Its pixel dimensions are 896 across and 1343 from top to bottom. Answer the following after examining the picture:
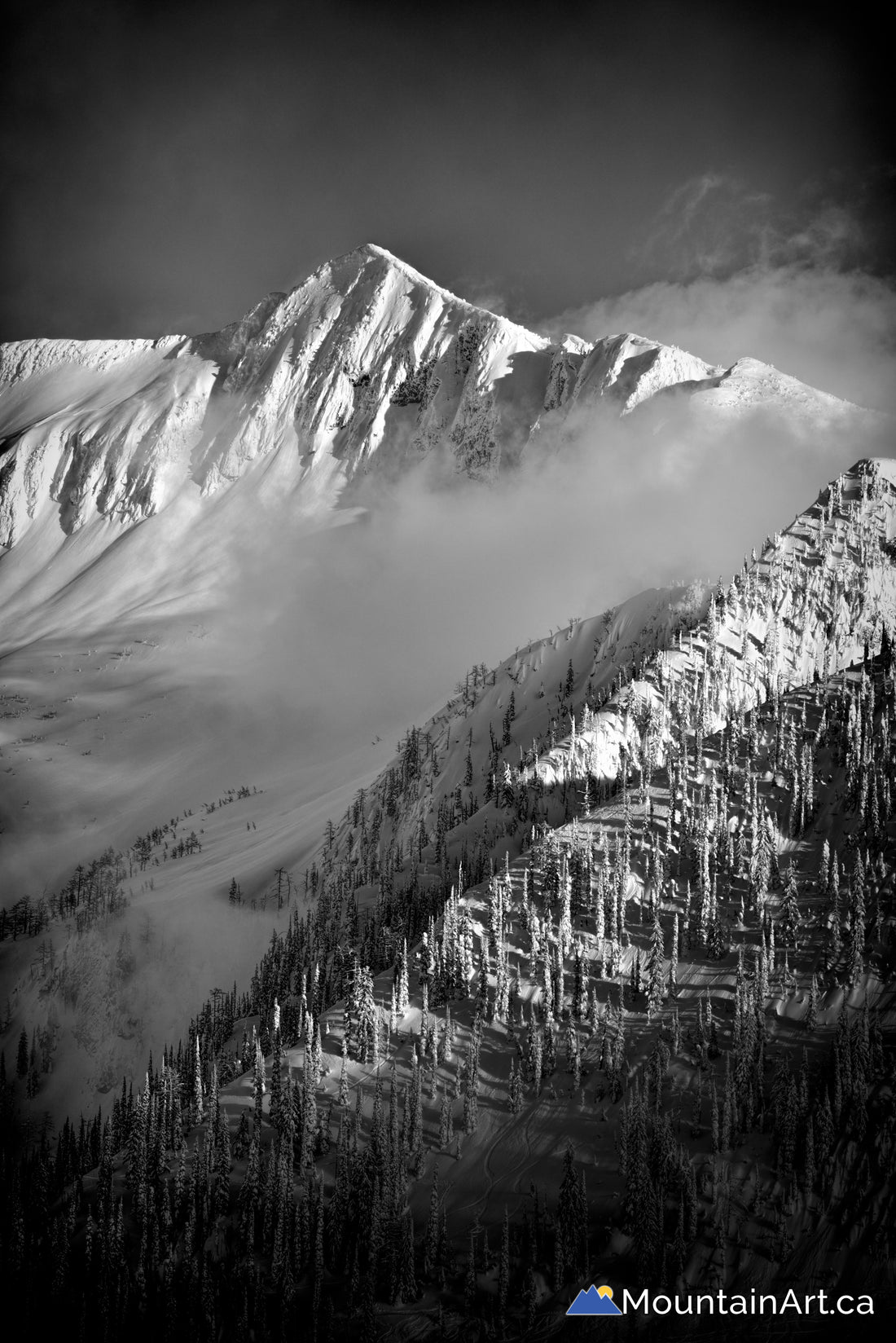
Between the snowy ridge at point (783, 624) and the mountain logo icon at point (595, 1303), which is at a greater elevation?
the snowy ridge at point (783, 624)

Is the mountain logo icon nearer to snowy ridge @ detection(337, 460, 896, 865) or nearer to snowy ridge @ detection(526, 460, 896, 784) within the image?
snowy ridge @ detection(337, 460, 896, 865)

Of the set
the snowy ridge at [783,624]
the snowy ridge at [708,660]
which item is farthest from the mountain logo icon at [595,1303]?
the snowy ridge at [783,624]

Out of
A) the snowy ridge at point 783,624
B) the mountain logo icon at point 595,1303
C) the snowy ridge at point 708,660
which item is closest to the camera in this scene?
the mountain logo icon at point 595,1303

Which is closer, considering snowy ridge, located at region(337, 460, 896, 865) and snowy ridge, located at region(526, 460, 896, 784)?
snowy ridge, located at region(337, 460, 896, 865)

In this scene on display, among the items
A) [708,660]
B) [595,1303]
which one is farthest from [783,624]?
[595,1303]

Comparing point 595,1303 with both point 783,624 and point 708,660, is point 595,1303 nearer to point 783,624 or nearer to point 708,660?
point 708,660

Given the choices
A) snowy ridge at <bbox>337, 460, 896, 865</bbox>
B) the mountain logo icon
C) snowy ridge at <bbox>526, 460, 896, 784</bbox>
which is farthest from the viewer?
snowy ridge at <bbox>526, 460, 896, 784</bbox>

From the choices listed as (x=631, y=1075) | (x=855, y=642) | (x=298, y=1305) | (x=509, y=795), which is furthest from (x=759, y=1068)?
(x=855, y=642)

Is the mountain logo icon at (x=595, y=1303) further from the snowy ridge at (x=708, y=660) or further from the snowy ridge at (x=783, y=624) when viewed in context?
the snowy ridge at (x=783, y=624)

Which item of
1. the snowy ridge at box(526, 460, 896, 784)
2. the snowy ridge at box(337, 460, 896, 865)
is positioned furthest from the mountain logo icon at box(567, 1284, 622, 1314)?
the snowy ridge at box(526, 460, 896, 784)
